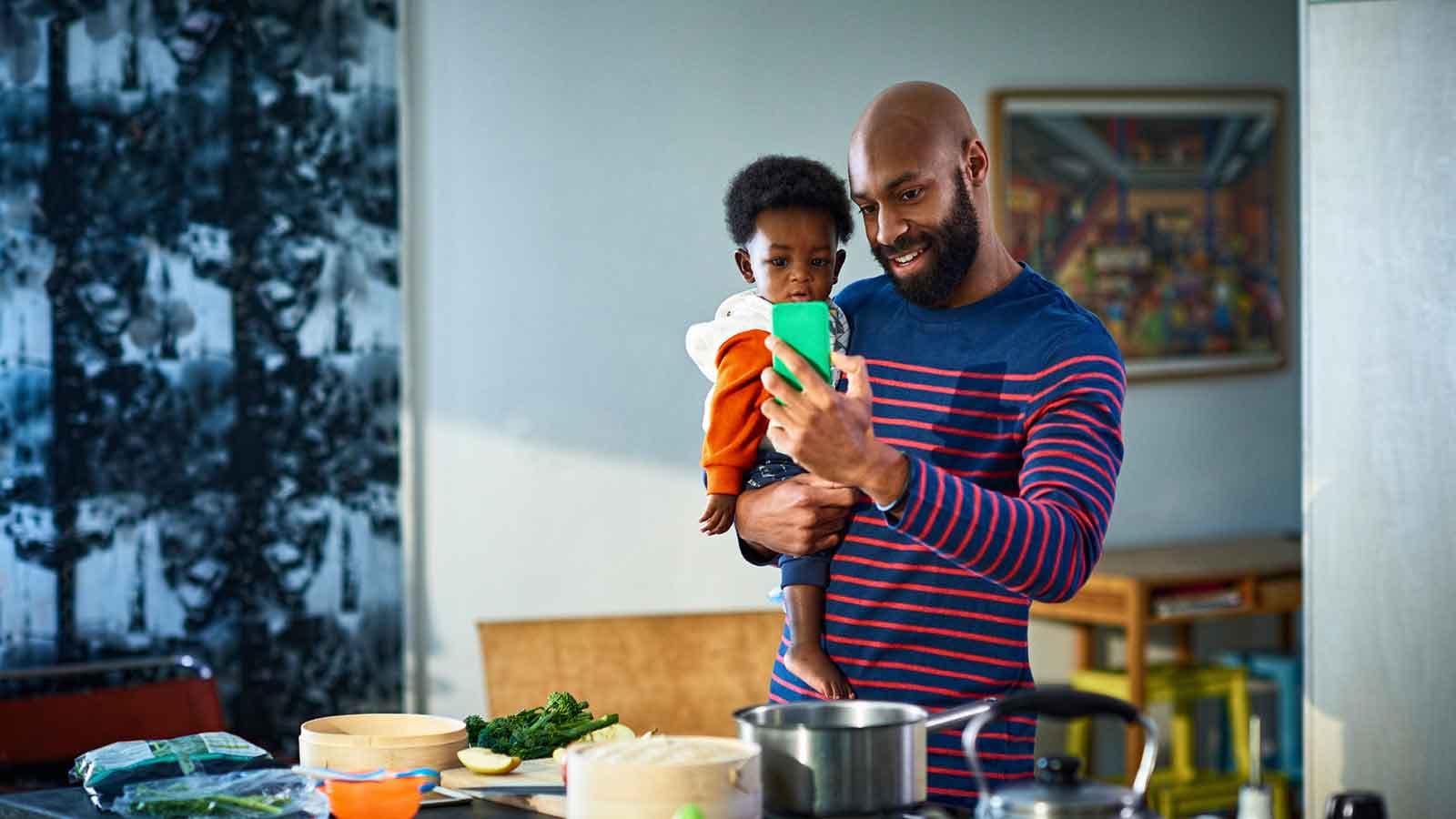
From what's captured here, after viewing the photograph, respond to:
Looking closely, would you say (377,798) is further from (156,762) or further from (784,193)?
(784,193)

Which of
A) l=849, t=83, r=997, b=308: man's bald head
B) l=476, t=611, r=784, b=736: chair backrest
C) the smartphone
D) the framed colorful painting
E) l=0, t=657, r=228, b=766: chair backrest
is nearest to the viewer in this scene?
the smartphone

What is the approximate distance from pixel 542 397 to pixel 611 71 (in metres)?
0.94

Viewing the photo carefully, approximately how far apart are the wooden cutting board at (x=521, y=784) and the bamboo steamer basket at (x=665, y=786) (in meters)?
0.24

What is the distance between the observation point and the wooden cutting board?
78.7 inches

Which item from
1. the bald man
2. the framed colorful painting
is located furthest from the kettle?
the framed colorful painting

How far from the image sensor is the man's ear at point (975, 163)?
2367 mm

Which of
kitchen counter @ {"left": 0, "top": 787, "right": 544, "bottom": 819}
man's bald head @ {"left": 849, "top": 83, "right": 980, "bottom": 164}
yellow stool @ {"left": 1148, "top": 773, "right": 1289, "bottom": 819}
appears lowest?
yellow stool @ {"left": 1148, "top": 773, "right": 1289, "bottom": 819}

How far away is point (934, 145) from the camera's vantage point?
2.31 meters

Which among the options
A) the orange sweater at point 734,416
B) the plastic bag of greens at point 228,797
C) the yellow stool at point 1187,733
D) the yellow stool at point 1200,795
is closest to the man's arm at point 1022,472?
the orange sweater at point 734,416

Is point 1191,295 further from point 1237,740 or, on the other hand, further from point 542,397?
point 542,397

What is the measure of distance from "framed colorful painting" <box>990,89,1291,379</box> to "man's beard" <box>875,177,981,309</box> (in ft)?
10.3

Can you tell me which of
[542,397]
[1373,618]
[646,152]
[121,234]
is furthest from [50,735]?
[1373,618]

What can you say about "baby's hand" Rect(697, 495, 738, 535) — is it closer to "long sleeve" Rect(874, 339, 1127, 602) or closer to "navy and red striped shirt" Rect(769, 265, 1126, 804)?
"navy and red striped shirt" Rect(769, 265, 1126, 804)

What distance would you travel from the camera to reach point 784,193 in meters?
2.58
